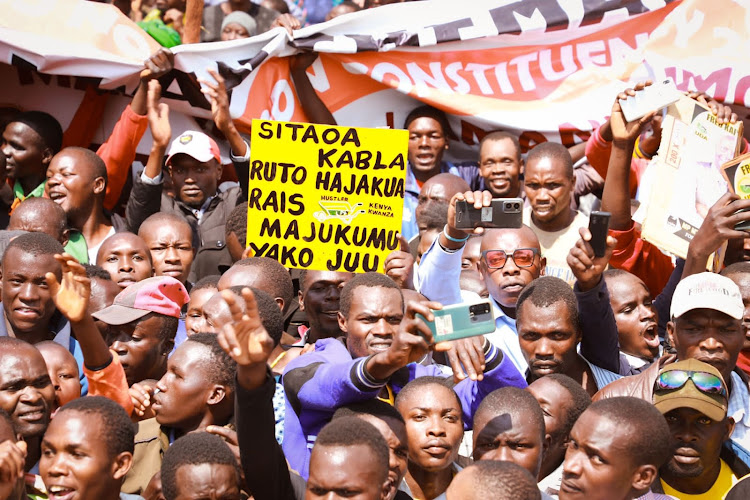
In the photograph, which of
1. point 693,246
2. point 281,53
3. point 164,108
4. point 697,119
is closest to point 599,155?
point 697,119

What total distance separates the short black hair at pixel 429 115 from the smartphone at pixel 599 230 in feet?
9.71

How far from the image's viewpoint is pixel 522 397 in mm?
5148

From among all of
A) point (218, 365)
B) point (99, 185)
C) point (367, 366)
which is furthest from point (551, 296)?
point (99, 185)

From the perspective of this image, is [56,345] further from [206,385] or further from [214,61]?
[214,61]

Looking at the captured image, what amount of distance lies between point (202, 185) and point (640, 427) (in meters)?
4.03

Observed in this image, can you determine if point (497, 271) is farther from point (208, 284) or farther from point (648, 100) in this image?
point (208, 284)

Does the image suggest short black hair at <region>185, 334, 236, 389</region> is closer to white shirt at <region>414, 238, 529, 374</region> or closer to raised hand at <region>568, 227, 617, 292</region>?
white shirt at <region>414, 238, 529, 374</region>

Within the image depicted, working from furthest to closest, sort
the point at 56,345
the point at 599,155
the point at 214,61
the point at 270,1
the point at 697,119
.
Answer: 1. the point at 270,1
2. the point at 214,61
3. the point at 599,155
4. the point at 697,119
5. the point at 56,345

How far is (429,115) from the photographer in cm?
841

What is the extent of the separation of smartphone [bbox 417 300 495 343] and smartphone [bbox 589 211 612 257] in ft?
3.66

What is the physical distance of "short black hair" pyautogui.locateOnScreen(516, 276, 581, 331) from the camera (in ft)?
19.5

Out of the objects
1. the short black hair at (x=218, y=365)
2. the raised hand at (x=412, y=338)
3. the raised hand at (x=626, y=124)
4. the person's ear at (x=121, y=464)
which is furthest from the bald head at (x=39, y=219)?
the raised hand at (x=626, y=124)

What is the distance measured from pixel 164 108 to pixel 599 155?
2.85 m

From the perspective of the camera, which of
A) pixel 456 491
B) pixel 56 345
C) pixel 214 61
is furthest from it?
pixel 214 61
